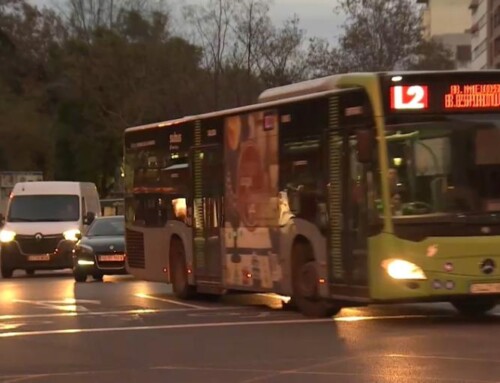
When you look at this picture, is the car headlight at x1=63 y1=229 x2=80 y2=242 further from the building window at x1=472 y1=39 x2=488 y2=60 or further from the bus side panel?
the building window at x1=472 y1=39 x2=488 y2=60

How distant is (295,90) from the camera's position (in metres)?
17.2

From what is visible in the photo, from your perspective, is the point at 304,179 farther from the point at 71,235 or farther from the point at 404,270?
the point at 71,235

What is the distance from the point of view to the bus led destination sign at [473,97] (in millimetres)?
15055

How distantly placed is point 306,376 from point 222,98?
1725 inches

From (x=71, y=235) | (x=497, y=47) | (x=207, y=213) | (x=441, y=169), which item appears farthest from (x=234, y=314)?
(x=497, y=47)

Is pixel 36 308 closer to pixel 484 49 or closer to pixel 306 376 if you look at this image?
pixel 306 376

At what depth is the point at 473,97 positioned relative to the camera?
15.1m

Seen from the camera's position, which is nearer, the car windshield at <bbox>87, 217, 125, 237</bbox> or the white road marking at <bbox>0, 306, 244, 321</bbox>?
the white road marking at <bbox>0, 306, 244, 321</bbox>

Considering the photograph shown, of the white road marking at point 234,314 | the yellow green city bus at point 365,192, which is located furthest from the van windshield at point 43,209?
the white road marking at point 234,314

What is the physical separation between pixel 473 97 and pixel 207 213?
19.1ft

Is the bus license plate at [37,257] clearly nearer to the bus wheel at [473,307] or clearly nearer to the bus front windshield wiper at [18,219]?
the bus front windshield wiper at [18,219]

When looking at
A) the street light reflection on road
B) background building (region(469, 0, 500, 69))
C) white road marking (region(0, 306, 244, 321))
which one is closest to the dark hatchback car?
the street light reflection on road

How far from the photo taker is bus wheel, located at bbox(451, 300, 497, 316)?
1678cm

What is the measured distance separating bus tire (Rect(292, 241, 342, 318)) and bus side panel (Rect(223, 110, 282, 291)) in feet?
1.53
